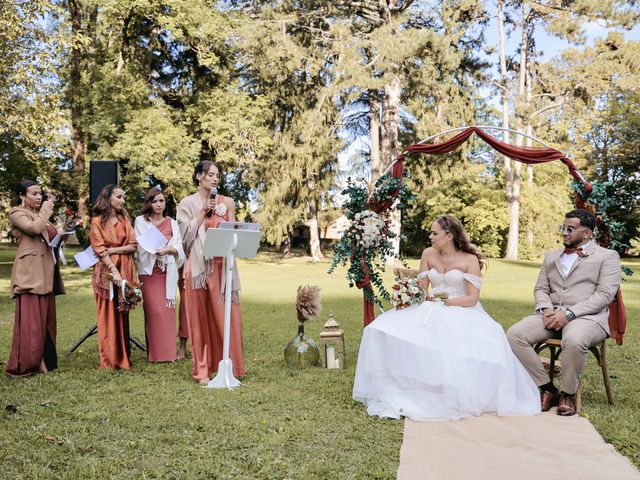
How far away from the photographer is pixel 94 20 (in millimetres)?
24984

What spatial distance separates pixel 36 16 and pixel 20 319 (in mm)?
9128

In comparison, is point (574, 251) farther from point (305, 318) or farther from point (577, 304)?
point (305, 318)

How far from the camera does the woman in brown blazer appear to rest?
6.99 metres

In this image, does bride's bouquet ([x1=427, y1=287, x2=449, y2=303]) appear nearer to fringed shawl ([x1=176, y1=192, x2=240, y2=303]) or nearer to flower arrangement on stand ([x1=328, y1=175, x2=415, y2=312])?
flower arrangement on stand ([x1=328, y1=175, x2=415, y2=312])

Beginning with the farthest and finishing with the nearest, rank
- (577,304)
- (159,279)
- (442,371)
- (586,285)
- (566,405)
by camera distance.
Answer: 1. (159,279)
2. (586,285)
3. (577,304)
4. (566,405)
5. (442,371)

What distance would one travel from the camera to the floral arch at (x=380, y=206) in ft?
23.5

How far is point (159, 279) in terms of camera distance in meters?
7.79

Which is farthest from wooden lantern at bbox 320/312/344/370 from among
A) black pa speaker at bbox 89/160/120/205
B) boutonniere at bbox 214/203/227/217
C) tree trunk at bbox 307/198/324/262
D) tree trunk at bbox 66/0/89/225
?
tree trunk at bbox 307/198/324/262

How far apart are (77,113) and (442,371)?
864 inches

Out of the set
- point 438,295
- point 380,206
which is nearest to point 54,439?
point 438,295

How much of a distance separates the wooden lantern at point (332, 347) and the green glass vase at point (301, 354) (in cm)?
15

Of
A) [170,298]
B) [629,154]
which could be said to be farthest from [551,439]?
[629,154]

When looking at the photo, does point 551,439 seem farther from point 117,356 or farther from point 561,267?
point 117,356

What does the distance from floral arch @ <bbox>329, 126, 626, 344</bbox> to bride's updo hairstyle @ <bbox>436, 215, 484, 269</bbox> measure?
1.02 metres
